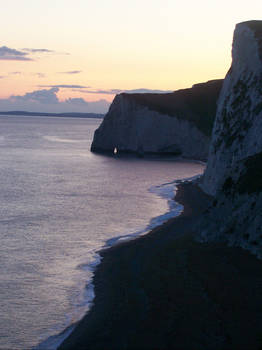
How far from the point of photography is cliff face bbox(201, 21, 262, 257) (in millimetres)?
20391

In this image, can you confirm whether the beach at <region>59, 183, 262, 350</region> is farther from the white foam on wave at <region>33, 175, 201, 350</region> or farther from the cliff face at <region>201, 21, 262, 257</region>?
the cliff face at <region>201, 21, 262, 257</region>

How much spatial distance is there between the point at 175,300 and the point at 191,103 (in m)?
90.2

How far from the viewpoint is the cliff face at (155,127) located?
91438 mm

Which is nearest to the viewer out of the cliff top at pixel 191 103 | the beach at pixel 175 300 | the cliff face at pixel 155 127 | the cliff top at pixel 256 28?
the beach at pixel 175 300

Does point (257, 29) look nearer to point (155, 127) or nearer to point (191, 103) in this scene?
point (155, 127)

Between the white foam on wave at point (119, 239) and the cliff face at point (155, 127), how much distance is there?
40649 mm

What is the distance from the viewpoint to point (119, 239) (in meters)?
25.3

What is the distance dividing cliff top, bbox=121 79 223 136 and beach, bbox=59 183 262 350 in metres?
72.8

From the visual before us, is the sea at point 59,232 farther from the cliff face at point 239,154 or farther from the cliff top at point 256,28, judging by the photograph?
the cliff top at point 256,28

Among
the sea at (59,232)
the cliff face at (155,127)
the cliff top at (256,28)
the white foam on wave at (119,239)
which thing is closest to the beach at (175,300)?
the white foam on wave at (119,239)

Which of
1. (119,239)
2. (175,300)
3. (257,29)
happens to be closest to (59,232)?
(119,239)

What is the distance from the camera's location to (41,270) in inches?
782

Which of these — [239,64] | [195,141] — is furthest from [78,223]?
[195,141]

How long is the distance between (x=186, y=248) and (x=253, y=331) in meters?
8.48
